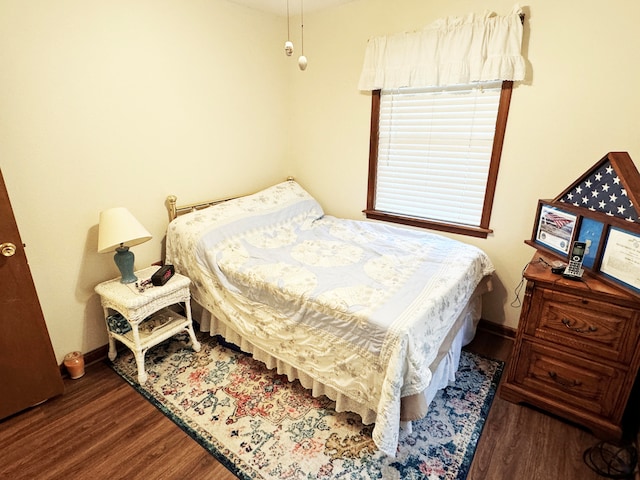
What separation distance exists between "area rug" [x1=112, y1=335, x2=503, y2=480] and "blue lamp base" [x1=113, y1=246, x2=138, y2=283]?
0.58 meters

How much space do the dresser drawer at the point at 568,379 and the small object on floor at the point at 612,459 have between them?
6.3 inches

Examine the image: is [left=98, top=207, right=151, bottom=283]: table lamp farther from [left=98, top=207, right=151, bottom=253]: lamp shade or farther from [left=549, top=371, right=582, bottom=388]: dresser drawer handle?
[left=549, top=371, right=582, bottom=388]: dresser drawer handle

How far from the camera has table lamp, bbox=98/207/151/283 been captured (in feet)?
6.49

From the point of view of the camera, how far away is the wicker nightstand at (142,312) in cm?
199

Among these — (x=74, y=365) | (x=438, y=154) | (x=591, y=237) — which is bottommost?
(x=74, y=365)

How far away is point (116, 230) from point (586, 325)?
2618mm

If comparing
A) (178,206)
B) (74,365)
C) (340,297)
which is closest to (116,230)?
(178,206)

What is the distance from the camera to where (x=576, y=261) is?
5.50 feet

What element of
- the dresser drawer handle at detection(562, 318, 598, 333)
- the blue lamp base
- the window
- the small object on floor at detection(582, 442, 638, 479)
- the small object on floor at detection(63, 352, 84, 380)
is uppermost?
the window

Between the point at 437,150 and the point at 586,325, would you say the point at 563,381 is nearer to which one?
the point at 586,325

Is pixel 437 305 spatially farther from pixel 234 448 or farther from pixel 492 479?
pixel 234 448

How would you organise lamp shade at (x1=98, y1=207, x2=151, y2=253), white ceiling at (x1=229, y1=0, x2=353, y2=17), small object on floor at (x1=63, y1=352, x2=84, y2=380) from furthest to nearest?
white ceiling at (x1=229, y1=0, x2=353, y2=17) → small object on floor at (x1=63, y1=352, x2=84, y2=380) → lamp shade at (x1=98, y1=207, x2=151, y2=253)

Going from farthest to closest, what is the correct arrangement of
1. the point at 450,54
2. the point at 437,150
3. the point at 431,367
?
1. the point at 437,150
2. the point at 450,54
3. the point at 431,367

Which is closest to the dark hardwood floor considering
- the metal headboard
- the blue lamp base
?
the blue lamp base
